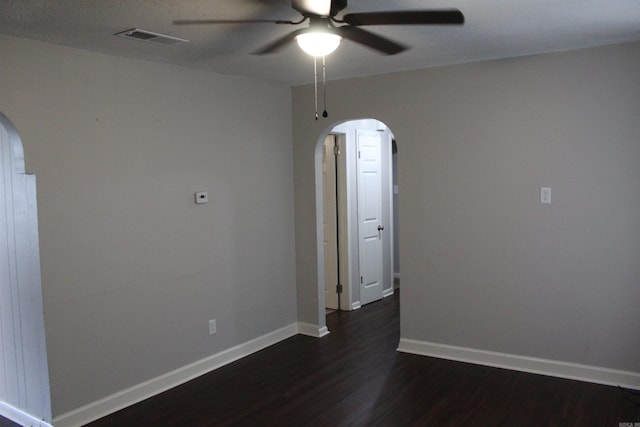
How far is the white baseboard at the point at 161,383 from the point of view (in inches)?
127

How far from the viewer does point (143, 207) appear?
3.57m

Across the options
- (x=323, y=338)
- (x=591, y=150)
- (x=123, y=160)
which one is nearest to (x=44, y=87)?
(x=123, y=160)

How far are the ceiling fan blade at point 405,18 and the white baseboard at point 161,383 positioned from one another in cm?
279

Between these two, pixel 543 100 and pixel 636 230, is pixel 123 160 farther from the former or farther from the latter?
pixel 636 230

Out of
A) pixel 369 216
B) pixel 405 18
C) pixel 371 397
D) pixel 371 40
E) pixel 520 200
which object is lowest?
pixel 371 397

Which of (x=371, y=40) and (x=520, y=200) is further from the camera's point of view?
(x=520, y=200)

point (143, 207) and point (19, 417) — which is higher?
point (143, 207)

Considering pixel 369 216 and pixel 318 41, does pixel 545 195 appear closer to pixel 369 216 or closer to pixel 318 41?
pixel 318 41

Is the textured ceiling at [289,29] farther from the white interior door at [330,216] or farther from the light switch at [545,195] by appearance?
the white interior door at [330,216]

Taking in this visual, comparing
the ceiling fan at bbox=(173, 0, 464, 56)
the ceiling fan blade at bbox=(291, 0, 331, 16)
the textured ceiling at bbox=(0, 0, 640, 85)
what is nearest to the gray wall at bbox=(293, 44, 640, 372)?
the textured ceiling at bbox=(0, 0, 640, 85)

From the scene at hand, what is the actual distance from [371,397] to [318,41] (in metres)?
2.40

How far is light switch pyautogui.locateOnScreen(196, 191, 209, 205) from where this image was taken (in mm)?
3951

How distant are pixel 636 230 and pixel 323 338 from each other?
271cm

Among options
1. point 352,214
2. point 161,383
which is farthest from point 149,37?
point 352,214
